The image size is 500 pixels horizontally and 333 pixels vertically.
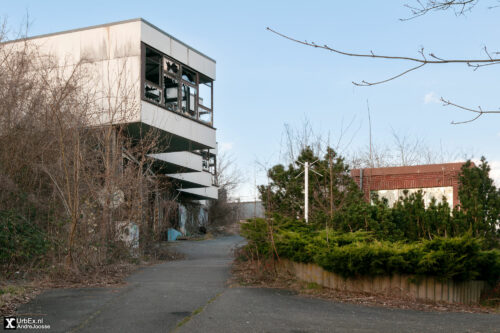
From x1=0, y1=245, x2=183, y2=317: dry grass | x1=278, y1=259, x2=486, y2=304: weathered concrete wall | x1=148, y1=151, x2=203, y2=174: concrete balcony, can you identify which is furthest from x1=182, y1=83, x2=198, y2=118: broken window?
x1=278, y1=259, x2=486, y2=304: weathered concrete wall

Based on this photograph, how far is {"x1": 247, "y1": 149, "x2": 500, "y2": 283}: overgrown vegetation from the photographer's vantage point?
9.28 metres

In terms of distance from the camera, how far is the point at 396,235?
11.6 metres

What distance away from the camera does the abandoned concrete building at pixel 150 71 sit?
19016 millimetres

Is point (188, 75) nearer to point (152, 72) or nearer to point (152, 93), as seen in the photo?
point (152, 72)

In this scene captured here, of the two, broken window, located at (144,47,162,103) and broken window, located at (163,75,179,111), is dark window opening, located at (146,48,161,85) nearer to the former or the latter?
broken window, located at (144,47,162,103)

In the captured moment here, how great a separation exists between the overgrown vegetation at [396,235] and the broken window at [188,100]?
282 inches

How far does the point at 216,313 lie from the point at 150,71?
15195 mm

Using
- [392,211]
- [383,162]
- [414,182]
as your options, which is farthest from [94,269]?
[383,162]

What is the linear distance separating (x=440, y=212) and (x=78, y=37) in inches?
581

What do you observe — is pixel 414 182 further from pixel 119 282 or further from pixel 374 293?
pixel 119 282

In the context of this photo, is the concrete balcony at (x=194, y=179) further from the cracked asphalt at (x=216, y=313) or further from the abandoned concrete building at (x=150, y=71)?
the cracked asphalt at (x=216, y=313)

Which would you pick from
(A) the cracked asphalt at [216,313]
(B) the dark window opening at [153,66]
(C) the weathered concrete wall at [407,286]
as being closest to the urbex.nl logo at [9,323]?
(A) the cracked asphalt at [216,313]

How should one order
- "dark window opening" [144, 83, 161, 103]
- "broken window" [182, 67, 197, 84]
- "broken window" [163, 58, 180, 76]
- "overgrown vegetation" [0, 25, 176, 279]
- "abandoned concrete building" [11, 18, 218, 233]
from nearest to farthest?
"overgrown vegetation" [0, 25, 176, 279]
"abandoned concrete building" [11, 18, 218, 233]
"dark window opening" [144, 83, 161, 103]
"broken window" [163, 58, 180, 76]
"broken window" [182, 67, 197, 84]

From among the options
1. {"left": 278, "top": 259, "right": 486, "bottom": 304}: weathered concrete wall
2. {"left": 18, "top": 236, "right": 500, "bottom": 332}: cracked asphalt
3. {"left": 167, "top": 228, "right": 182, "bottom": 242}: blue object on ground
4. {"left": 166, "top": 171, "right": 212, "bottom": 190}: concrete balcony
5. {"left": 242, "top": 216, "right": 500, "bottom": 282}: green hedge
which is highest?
{"left": 166, "top": 171, "right": 212, "bottom": 190}: concrete balcony
